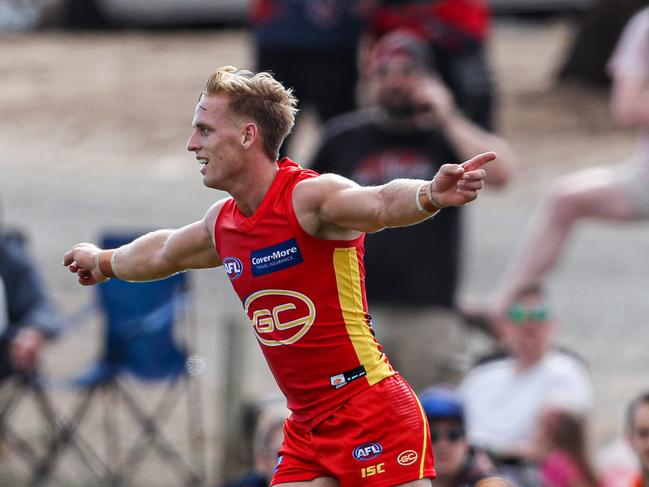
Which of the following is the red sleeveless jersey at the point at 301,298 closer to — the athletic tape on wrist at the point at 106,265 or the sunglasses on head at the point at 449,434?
the athletic tape on wrist at the point at 106,265

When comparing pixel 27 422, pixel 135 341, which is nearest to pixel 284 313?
pixel 135 341

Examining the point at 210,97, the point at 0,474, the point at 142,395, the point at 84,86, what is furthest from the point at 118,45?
the point at 210,97

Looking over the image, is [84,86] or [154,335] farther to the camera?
[84,86]

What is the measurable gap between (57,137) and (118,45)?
3.39m

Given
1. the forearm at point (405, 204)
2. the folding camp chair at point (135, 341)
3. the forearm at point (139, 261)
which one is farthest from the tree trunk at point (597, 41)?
the forearm at point (405, 204)

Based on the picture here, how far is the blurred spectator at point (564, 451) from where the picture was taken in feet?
25.6

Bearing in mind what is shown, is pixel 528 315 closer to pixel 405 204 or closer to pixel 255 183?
pixel 255 183

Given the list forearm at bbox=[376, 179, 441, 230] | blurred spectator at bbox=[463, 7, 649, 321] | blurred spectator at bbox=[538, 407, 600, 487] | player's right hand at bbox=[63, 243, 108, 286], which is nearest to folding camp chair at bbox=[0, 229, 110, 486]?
blurred spectator at bbox=[463, 7, 649, 321]

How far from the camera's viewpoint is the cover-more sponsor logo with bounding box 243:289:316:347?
491 centimetres

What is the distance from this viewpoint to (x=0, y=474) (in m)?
10.1

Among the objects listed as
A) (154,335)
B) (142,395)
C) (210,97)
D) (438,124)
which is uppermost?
(210,97)

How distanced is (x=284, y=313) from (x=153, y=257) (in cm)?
62

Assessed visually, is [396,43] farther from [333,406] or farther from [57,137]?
[57,137]

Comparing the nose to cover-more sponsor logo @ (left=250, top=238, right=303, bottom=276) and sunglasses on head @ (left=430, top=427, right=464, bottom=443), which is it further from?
sunglasses on head @ (left=430, top=427, right=464, bottom=443)
